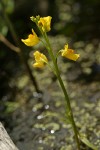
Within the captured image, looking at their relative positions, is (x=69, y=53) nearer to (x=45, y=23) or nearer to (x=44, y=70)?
(x=45, y=23)

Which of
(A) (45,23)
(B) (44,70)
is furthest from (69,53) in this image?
(B) (44,70)

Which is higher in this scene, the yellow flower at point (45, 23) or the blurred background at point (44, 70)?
the yellow flower at point (45, 23)

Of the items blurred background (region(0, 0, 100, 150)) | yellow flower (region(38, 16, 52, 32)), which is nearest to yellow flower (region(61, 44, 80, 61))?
yellow flower (region(38, 16, 52, 32))

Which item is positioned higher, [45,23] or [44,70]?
[45,23]

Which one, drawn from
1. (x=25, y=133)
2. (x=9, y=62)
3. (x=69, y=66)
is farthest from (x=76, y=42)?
(x=25, y=133)

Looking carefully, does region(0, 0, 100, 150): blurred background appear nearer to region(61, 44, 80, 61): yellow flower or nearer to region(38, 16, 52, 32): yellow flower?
region(61, 44, 80, 61): yellow flower

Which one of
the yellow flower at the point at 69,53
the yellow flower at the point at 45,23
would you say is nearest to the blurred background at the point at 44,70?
the yellow flower at the point at 69,53

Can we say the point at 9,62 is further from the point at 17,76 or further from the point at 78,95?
the point at 78,95

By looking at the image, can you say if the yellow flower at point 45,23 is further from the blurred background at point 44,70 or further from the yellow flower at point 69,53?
the blurred background at point 44,70

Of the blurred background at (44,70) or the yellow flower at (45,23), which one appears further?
the blurred background at (44,70)
